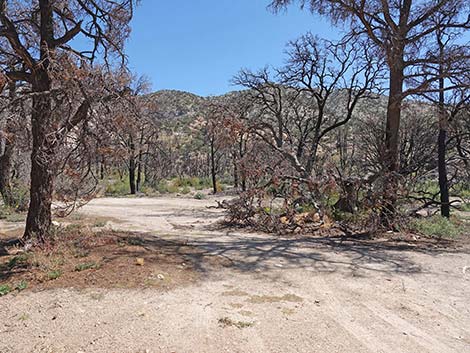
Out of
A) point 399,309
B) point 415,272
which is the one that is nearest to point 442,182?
point 415,272

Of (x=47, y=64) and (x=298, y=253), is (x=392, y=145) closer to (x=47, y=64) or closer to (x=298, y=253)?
(x=298, y=253)

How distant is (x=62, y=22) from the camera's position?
298 inches

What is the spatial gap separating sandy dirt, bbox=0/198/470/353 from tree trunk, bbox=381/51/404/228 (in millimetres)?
2963

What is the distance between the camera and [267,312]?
4387 mm

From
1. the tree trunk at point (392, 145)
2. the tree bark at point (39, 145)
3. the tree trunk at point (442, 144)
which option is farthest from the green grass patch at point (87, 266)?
the tree trunk at point (442, 144)

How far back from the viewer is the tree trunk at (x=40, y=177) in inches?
243

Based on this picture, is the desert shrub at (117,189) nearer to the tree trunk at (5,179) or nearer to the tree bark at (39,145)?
the tree trunk at (5,179)

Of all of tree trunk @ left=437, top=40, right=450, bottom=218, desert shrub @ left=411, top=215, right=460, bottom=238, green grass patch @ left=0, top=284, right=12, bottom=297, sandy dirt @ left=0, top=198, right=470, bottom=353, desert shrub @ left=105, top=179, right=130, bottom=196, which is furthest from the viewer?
desert shrub @ left=105, top=179, right=130, bottom=196

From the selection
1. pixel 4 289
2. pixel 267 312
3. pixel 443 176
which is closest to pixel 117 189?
pixel 443 176

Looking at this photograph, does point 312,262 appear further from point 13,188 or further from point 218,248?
point 13,188

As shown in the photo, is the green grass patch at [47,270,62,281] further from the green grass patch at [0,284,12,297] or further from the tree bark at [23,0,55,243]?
the tree bark at [23,0,55,243]

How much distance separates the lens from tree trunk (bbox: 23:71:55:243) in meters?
6.18

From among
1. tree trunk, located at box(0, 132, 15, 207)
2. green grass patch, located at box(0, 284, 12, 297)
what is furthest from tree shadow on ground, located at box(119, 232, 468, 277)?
tree trunk, located at box(0, 132, 15, 207)

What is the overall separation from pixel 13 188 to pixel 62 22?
9.17 metres
